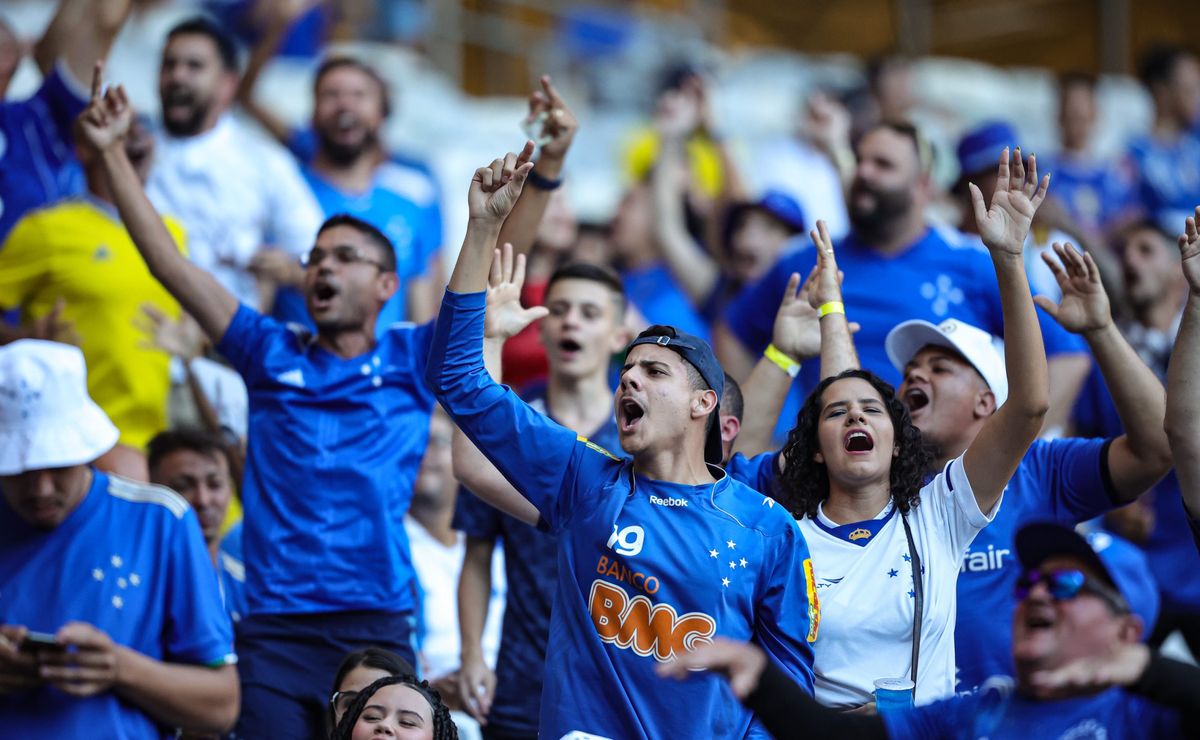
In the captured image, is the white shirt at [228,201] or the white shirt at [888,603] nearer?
the white shirt at [888,603]

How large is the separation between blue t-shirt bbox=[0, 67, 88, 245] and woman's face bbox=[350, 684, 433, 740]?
3.74m

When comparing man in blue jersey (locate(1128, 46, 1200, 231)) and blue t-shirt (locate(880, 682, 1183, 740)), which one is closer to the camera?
blue t-shirt (locate(880, 682, 1183, 740))

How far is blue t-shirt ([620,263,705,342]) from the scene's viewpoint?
8641 mm

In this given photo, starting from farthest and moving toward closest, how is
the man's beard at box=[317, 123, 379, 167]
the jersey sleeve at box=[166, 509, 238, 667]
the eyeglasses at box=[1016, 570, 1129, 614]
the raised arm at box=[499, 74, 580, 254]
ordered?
1. the man's beard at box=[317, 123, 379, 167]
2. the raised arm at box=[499, 74, 580, 254]
3. the jersey sleeve at box=[166, 509, 238, 667]
4. the eyeglasses at box=[1016, 570, 1129, 614]

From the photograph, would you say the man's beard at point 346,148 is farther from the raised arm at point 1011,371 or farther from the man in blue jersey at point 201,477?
the raised arm at point 1011,371

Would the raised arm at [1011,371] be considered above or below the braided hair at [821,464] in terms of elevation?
above

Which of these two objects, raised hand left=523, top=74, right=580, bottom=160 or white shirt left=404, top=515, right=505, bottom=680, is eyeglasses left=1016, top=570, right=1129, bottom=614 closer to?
raised hand left=523, top=74, right=580, bottom=160

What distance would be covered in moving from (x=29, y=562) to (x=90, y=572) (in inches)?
8.1

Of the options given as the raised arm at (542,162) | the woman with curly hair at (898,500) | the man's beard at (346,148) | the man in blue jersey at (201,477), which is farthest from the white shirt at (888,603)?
the man's beard at (346,148)

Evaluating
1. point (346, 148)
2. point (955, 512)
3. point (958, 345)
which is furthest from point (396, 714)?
point (346, 148)

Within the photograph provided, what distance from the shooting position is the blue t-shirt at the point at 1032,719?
11.0 ft

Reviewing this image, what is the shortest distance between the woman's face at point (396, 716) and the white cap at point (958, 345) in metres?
2.04

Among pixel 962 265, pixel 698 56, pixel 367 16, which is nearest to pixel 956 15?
pixel 698 56

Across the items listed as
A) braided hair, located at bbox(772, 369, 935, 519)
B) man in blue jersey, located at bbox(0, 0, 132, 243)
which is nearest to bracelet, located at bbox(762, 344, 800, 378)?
braided hair, located at bbox(772, 369, 935, 519)
